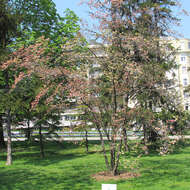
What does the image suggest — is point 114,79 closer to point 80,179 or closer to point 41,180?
point 80,179

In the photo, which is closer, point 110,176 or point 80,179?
point 80,179

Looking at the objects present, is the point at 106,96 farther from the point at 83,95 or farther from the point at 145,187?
the point at 145,187

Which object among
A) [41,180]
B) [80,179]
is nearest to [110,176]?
[80,179]

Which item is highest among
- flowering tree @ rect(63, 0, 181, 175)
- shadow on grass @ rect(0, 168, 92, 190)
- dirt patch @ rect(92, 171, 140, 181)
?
flowering tree @ rect(63, 0, 181, 175)

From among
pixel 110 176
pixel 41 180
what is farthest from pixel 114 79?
pixel 41 180

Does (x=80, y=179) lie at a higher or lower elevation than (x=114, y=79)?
lower

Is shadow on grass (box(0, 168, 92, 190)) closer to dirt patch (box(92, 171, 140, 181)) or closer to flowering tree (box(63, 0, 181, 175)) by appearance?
dirt patch (box(92, 171, 140, 181))

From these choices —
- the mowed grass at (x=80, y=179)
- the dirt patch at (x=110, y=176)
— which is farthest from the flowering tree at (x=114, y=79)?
the mowed grass at (x=80, y=179)

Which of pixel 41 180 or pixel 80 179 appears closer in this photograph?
pixel 80 179

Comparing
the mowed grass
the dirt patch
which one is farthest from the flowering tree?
the mowed grass

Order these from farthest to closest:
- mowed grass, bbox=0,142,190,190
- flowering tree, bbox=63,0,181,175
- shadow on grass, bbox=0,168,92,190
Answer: flowering tree, bbox=63,0,181,175, shadow on grass, bbox=0,168,92,190, mowed grass, bbox=0,142,190,190

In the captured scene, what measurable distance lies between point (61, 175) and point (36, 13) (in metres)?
14.2

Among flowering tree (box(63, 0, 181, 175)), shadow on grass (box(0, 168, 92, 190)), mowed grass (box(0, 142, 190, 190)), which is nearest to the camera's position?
mowed grass (box(0, 142, 190, 190))

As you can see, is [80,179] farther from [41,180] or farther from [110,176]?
[41,180]
